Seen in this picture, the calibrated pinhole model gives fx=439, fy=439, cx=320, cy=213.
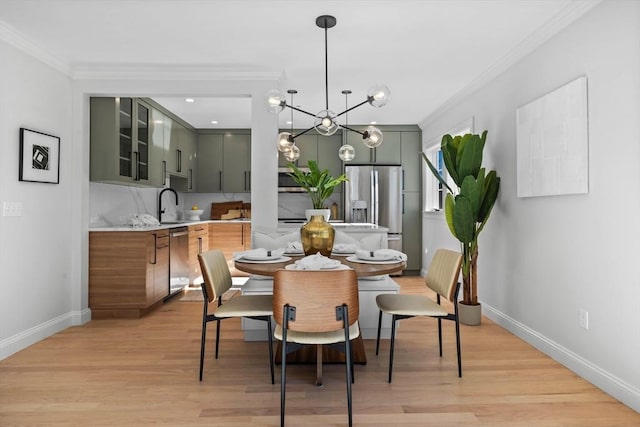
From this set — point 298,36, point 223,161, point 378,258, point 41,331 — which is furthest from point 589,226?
point 223,161

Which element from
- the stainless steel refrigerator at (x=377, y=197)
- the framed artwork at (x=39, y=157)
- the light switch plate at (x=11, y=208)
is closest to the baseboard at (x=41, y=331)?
the light switch plate at (x=11, y=208)

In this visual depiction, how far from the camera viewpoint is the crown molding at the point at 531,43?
9.42 ft

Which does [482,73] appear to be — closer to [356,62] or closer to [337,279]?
[356,62]

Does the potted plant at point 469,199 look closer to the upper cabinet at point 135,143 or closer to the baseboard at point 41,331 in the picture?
the upper cabinet at point 135,143

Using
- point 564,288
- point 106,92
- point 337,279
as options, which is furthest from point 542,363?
point 106,92

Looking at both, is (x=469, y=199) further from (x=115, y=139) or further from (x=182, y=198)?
(x=182, y=198)

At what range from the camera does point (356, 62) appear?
4.12m

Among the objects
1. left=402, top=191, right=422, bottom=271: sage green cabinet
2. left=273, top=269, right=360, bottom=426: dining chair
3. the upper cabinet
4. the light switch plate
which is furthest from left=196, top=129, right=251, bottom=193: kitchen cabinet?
left=273, top=269, right=360, bottom=426: dining chair

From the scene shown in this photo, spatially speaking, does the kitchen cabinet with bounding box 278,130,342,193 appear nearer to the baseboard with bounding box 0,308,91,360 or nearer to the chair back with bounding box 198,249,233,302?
the baseboard with bounding box 0,308,91,360

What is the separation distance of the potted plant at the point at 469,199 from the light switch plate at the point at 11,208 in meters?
3.57

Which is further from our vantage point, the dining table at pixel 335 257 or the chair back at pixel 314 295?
the dining table at pixel 335 257

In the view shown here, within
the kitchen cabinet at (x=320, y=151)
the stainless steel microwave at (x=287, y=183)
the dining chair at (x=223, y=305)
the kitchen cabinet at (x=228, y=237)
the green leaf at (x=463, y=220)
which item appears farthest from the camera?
the kitchen cabinet at (x=320, y=151)

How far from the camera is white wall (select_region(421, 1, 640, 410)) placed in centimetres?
246

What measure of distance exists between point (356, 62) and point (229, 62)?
1184mm
